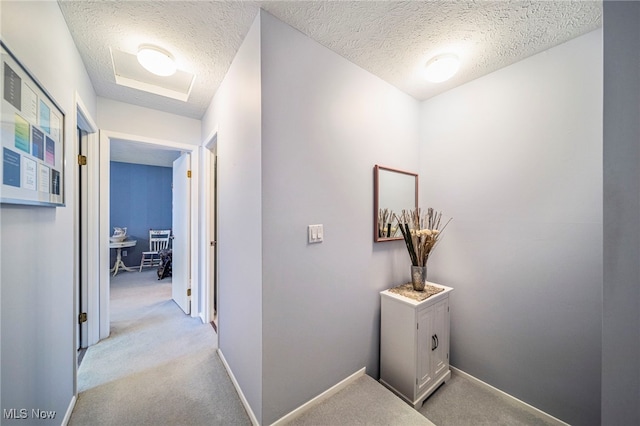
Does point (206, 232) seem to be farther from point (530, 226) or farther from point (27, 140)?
point (530, 226)

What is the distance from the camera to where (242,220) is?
5.07 feet

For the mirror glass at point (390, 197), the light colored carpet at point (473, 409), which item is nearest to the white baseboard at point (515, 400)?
the light colored carpet at point (473, 409)

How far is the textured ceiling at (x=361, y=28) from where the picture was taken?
126cm

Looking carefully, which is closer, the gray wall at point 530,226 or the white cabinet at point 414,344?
the gray wall at point 530,226

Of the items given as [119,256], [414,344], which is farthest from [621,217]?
[119,256]

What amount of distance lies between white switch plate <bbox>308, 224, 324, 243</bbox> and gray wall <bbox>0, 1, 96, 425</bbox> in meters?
1.27

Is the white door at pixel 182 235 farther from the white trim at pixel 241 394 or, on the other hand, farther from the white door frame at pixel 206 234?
the white trim at pixel 241 394

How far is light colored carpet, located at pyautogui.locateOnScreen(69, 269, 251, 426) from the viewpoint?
4.79ft

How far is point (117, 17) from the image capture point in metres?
1.34

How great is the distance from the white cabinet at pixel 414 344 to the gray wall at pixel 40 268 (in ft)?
6.33

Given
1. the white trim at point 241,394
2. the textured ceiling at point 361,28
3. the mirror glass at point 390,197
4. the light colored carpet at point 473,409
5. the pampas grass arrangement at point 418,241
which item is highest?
the textured ceiling at point 361,28

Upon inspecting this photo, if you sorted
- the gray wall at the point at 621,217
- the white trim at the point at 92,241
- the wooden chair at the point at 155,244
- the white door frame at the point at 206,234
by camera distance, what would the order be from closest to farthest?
1. the gray wall at the point at 621,217
2. the white trim at the point at 92,241
3. the white door frame at the point at 206,234
4. the wooden chair at the point at 155,244

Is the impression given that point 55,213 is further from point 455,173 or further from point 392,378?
point 455,173

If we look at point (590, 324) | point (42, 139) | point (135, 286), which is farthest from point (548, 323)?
point (135, 286)
